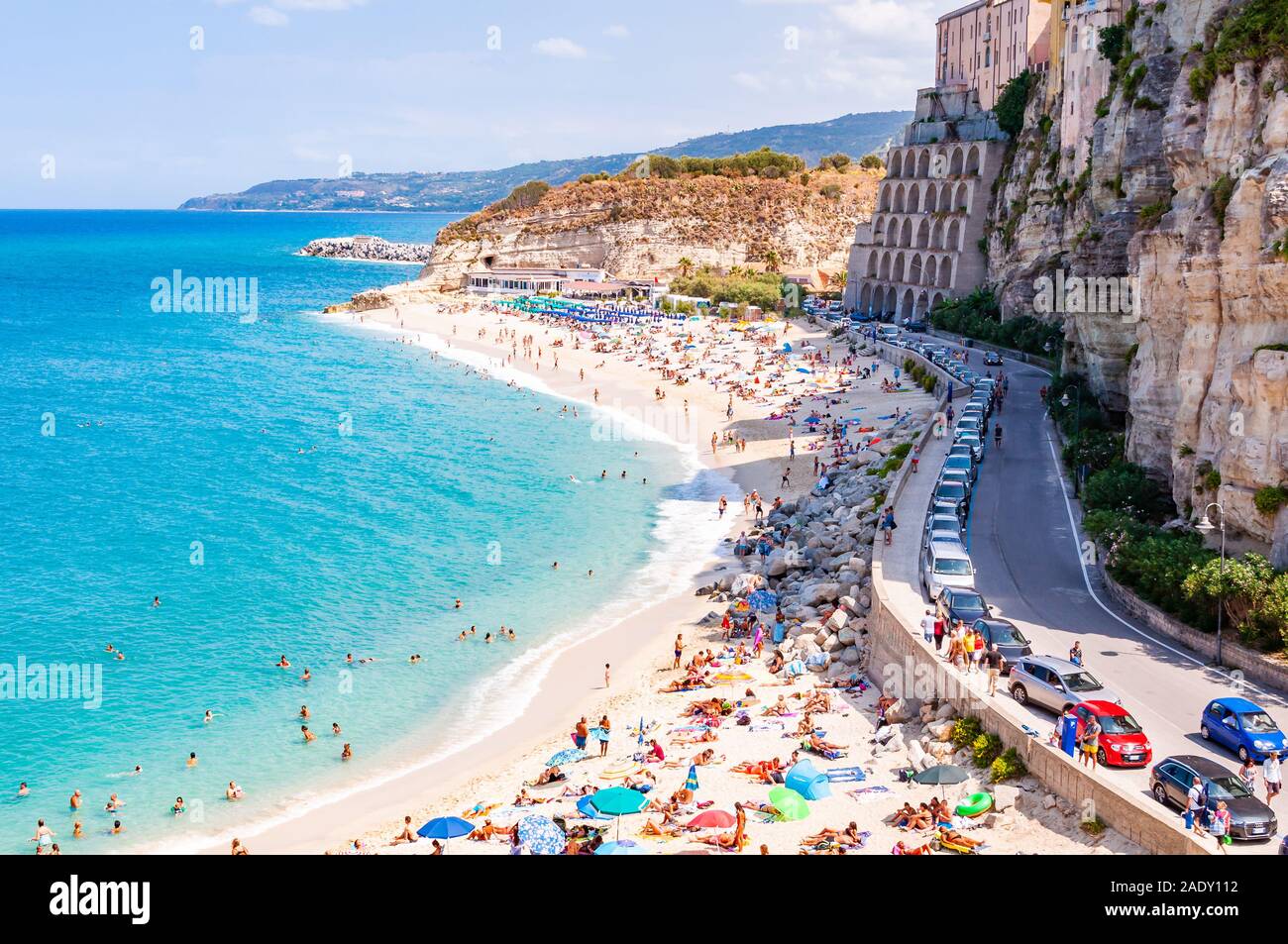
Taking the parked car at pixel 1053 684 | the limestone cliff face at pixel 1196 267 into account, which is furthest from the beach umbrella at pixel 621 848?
the limestone cliff face at pixel 1196 267

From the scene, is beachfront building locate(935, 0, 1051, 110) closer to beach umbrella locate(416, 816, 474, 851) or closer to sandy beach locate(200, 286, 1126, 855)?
sandy beach locate(200, 286, 1126, 855)

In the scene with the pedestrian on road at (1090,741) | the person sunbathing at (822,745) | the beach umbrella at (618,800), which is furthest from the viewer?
the person sunbathing at (822,745)

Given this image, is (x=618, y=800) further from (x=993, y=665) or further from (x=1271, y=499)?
(x=1271, y=499)

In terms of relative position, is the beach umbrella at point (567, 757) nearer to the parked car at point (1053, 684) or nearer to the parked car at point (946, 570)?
the parked car at point (946, 570)

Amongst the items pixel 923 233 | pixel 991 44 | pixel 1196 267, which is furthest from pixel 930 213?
pixel 1196 267

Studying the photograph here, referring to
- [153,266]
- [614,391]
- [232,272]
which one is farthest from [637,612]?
[153,266]
